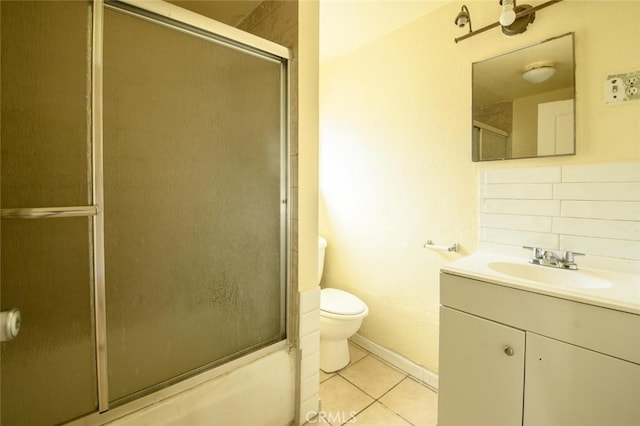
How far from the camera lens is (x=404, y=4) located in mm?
1585

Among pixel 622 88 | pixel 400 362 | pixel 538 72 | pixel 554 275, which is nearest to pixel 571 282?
pixel 554 275

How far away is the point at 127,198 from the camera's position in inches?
35.8

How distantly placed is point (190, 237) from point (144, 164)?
0.30 m

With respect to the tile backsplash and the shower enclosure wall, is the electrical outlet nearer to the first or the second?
the tile backsplash

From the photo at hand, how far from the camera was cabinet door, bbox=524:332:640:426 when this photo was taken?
0.87 metres

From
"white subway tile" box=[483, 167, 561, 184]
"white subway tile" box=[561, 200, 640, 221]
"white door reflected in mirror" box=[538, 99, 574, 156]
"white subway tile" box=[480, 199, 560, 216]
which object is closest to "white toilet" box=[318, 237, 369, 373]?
"white subway tile" box=[480, 199, 560, 216]

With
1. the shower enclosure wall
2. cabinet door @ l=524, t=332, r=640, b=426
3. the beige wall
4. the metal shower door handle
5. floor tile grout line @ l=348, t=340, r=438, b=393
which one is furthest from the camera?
floor tile grout line @ l=348, t=340, r=438, b=393

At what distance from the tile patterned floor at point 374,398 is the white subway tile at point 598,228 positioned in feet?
3.79

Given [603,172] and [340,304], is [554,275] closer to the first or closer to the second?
[603,172]

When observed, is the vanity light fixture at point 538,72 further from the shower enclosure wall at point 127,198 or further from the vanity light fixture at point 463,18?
the shower enclosure wall at point 127,198

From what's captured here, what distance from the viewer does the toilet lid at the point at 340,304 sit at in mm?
1740

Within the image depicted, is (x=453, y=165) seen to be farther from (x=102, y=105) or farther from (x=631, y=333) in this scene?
(x=102, y=105)

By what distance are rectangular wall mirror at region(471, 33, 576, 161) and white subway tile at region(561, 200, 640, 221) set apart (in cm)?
24

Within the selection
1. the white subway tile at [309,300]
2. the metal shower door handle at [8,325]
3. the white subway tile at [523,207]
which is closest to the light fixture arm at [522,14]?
the white subway tile at [523,207]
